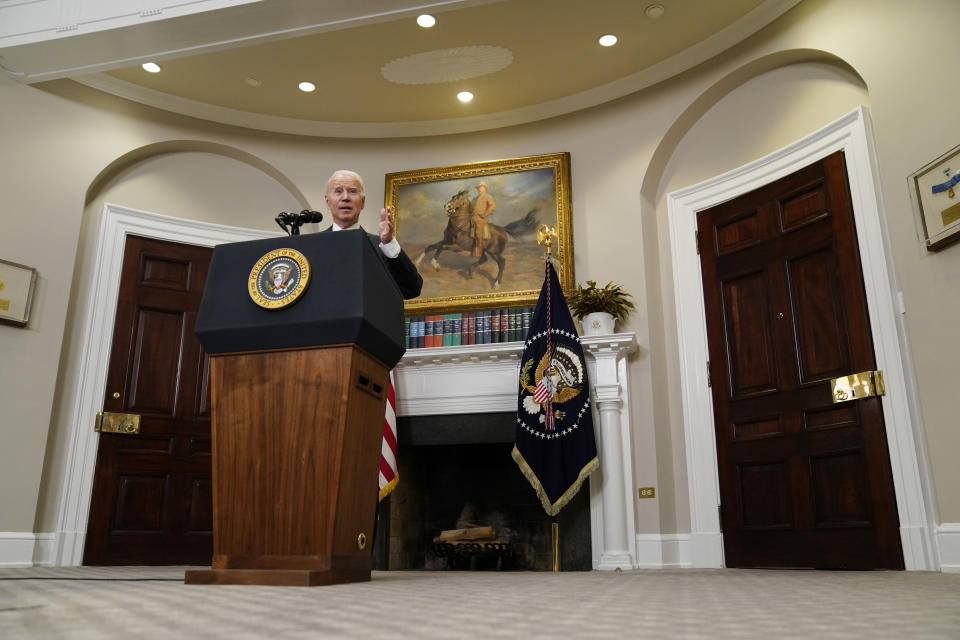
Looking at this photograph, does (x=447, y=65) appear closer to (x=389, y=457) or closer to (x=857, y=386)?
(x=389, y=457)

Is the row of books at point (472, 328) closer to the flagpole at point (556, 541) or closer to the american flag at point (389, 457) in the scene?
the american flag at point (389, 457)

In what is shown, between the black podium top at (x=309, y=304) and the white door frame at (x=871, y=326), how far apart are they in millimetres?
3038

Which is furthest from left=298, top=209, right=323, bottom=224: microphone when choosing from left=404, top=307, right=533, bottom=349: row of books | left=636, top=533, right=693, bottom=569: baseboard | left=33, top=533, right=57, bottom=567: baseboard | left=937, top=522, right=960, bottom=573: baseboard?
left=33, top=533, right=57, bottom=567: baseboard

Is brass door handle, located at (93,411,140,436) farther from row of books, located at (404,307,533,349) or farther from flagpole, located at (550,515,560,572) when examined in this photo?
flagpole, located at (550,515,560,572)

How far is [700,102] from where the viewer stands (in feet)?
17.7

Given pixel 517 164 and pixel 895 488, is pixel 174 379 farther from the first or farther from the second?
pixel 895 488

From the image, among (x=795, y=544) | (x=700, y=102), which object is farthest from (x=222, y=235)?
(x=795, y=544)

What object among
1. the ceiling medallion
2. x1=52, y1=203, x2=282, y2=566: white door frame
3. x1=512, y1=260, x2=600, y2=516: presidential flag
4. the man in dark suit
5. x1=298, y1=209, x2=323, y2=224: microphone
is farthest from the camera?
the ceiling medallion

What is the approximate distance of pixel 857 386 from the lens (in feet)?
13.5

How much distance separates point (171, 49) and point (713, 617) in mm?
4972

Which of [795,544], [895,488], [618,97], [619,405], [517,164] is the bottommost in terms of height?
[795,544]

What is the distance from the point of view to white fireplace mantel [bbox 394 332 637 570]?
478 centimetres

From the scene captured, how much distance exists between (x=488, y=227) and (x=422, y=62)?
140 centimetres

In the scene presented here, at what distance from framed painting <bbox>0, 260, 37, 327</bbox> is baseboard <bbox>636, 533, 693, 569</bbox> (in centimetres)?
454
